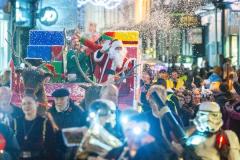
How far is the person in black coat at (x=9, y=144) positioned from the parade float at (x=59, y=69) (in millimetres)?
→ 2497

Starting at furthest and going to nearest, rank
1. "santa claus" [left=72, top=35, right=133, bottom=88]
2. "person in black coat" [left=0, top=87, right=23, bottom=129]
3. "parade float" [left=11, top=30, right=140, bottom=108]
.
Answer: "santa claus" [left=72, top=35, right=133, bottom=88] < "parade float" [left=11, top=30, right=140, bottom=108] < "person in black coat" [left=0, top=87, right=23, bottom=129]

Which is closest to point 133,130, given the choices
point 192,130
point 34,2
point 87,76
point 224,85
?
point 192,130

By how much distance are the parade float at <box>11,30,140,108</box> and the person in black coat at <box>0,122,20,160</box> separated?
250cm

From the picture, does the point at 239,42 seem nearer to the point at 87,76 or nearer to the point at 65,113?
the point at 87,76

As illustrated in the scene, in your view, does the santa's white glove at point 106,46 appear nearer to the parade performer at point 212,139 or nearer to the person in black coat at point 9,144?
the person in black coat at point 9,144

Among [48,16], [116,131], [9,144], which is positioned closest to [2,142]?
[9,144]

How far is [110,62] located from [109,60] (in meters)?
0.04

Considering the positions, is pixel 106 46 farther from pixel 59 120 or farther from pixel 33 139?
pixel 33 139

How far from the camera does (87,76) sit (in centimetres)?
1064

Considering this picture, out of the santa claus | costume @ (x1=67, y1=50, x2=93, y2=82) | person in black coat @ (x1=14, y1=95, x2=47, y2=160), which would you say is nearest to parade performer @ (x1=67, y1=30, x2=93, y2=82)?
costume @ (x1=67, y1=50, x2=93, y2=82)

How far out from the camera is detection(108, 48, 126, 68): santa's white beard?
10.5m

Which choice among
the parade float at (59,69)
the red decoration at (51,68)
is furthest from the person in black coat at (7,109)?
the red decoration at (51,68)

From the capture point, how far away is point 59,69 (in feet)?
35.4

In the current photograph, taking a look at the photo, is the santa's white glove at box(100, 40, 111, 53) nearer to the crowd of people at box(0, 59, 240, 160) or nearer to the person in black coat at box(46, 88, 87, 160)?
the crowd of people at box(0, 59, 240, 160)
